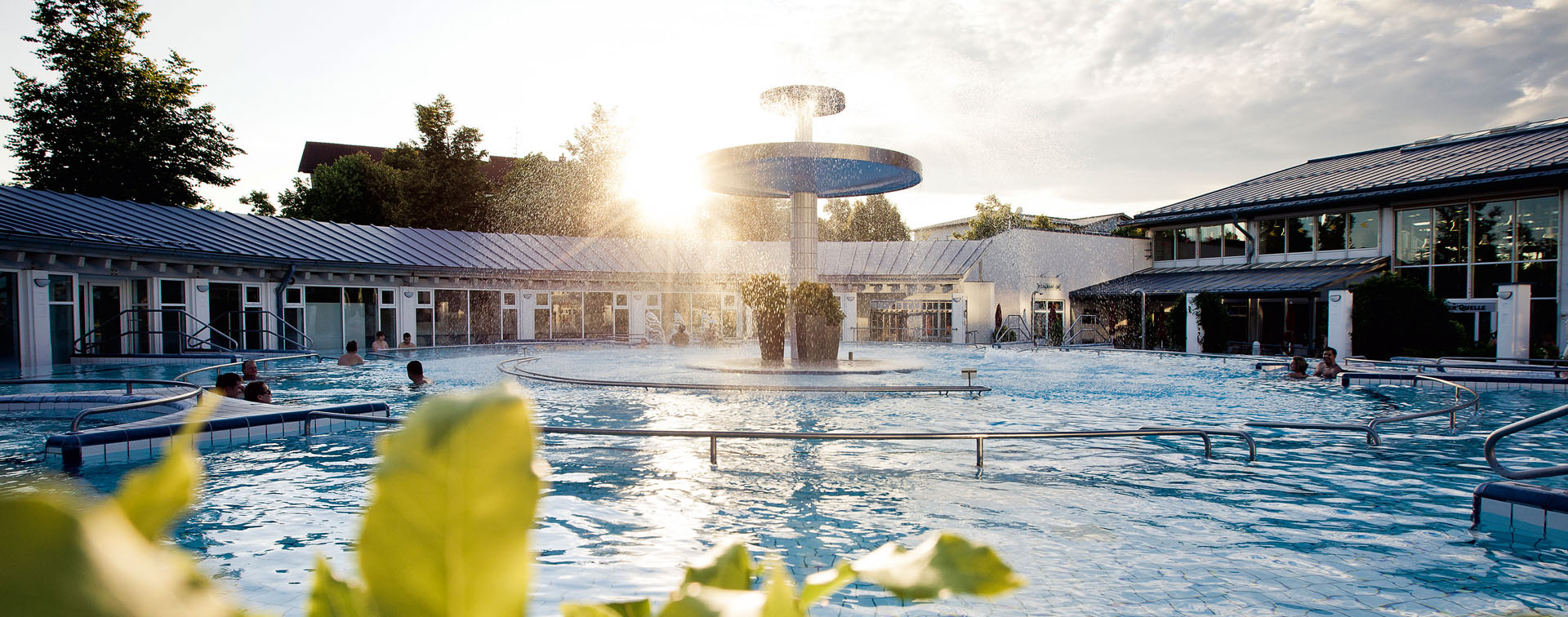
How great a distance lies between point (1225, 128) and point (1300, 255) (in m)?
5.71

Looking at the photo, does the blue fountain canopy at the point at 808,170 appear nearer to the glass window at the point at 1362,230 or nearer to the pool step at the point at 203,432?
the pool step at the point at 203,432

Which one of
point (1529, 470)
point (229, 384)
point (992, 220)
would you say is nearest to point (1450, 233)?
point (1529, 470)

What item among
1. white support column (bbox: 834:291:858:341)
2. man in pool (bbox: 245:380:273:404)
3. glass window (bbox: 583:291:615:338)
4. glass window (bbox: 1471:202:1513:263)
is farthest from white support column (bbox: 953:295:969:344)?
man in pool (bbox: 245:380:273:404)

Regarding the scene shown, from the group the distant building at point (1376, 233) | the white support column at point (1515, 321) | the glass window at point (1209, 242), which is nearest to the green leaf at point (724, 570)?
the white support column at point (1515, 321)

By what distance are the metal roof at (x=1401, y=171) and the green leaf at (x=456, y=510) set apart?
3042cm

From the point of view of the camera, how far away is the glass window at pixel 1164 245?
3362 cm

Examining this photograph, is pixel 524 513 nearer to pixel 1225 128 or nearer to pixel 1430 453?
pixel 1430 453

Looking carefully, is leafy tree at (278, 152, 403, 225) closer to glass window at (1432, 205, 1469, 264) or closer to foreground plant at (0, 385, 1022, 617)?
glass window at (1432, 205, 1469, 264)

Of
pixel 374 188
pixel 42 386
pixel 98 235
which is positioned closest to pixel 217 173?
pixel 374 188

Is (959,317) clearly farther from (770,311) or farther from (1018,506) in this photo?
(1018,506)

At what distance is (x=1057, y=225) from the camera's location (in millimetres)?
58250

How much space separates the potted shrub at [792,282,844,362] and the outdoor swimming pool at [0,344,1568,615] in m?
6.17

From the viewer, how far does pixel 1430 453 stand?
9.48 metres

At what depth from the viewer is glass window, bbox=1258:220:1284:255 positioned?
96.4 ft
